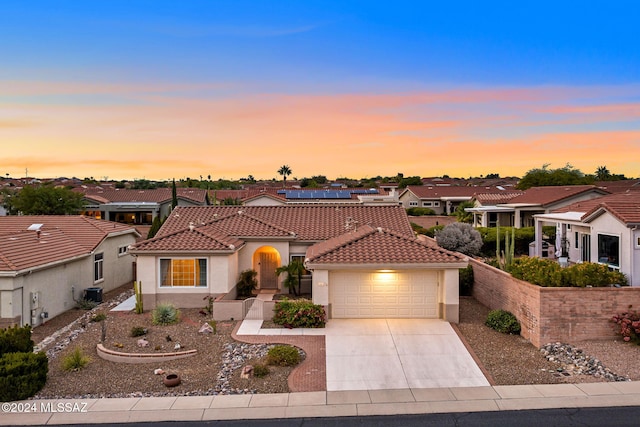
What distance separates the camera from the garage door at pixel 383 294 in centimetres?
1859

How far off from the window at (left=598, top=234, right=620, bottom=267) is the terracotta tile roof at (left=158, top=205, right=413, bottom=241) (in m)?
9.35

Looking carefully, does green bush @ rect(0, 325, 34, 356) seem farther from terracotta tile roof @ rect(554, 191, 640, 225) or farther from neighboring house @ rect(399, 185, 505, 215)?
neighboring house @ rect(399, 185, 505, 215)

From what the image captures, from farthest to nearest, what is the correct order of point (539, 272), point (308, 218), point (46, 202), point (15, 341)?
point (46, 202)
point (308, 218)
point (539, 272)
point (15, 341)

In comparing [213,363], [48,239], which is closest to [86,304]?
[48,239]

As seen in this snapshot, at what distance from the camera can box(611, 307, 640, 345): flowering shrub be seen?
14.4 metres

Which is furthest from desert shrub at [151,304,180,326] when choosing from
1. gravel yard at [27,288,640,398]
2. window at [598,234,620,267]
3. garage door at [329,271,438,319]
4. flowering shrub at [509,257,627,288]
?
window at [598,234,620,267]

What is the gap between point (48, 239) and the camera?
75.2 feet

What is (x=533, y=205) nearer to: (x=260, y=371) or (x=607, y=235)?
(x=607, y=235)

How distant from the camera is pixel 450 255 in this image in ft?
60.5

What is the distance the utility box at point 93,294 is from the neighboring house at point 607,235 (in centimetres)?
2465

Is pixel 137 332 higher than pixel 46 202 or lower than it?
lower

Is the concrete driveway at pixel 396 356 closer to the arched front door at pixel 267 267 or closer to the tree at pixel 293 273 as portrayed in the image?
the tree at pixel 293 273

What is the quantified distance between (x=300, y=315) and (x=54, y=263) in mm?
11560

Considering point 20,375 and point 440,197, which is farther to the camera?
point 440,197
